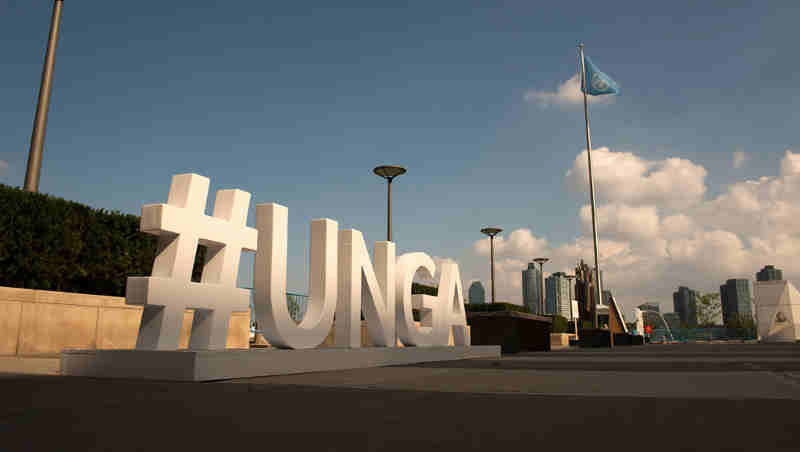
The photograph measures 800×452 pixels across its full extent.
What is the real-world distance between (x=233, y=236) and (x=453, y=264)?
7.73 m

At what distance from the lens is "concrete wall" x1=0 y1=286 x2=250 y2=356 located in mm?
10703

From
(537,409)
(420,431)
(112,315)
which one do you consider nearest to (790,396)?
(537,409)

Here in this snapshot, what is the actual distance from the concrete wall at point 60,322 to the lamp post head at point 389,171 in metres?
12.3

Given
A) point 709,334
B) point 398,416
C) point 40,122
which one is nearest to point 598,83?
point 40,122

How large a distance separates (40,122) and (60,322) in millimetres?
4502

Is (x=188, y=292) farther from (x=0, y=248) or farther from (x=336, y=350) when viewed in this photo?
(x=0, y=248)

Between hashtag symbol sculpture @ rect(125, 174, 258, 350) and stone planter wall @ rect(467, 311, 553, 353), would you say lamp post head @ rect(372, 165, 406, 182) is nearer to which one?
stone planter wall @ rect(467, 311, 553, 353)

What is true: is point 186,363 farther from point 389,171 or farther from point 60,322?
point 389,171

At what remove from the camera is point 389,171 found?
932 inches

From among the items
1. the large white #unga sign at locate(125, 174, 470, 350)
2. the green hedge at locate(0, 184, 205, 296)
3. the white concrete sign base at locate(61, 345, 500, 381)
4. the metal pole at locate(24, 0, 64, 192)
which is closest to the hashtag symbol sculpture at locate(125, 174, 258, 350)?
the large white #unga sign at locate(125, 174, 470, 350)

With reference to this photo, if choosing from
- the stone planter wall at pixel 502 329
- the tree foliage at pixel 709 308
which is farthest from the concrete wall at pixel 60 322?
the tree foliage at pixel 709 308

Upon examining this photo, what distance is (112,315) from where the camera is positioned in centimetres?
1260

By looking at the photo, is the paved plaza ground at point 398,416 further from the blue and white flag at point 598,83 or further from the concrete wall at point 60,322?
the blue and white flag at point 598,83

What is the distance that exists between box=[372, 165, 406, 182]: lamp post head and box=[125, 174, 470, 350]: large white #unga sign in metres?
11.4
